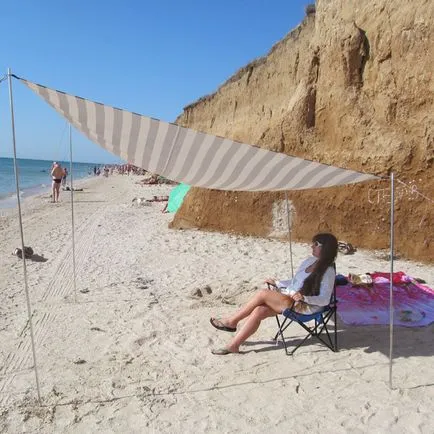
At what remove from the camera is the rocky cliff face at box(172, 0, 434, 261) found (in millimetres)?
8102

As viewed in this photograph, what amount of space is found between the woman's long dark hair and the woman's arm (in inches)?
1.3

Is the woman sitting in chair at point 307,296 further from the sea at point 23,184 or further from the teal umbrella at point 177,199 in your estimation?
the sea at point 23,184

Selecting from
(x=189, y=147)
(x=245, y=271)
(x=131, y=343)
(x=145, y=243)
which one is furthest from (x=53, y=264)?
(x=189, y=147)

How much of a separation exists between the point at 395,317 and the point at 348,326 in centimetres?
57

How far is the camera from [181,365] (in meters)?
4.22

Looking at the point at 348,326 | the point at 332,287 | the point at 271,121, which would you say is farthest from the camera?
the point at 271,121

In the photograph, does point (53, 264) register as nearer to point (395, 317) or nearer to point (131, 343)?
point (131, 343)

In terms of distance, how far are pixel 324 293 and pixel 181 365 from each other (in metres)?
1.59

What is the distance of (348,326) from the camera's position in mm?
5047

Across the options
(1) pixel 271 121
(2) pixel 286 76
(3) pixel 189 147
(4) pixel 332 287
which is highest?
(2) pixel 286 76

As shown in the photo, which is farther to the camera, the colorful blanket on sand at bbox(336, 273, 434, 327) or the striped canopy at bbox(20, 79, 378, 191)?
the colorful blanket on sand at bbox(336, 273, 434, 327)

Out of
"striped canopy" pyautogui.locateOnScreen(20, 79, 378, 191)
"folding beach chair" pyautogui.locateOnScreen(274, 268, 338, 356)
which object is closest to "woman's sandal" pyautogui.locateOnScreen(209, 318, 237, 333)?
"folding beach chair" pyautogui.locateOnScreen(274, 268, 338, 356)

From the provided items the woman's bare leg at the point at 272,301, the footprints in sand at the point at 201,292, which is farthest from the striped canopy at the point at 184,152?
the footprints in sand at the point at 201,292

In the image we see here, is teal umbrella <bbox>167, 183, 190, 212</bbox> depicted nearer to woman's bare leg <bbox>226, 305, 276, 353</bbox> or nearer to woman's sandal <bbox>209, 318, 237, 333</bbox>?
woman's sandal <bbox>209, 318, 237, 333</bbox>
